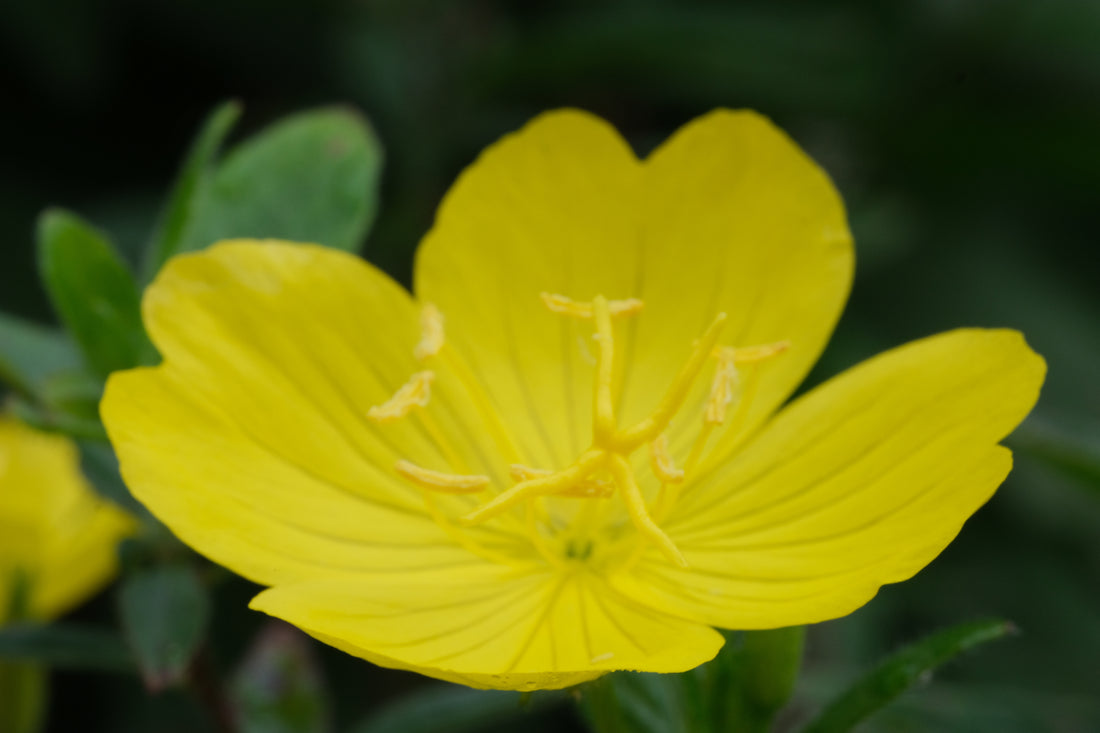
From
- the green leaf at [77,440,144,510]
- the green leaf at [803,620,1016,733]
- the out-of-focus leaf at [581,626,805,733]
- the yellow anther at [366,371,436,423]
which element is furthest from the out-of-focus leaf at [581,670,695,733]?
the green leaf at [77,440,144,510]

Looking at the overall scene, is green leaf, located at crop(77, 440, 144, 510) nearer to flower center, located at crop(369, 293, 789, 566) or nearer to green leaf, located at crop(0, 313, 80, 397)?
green leaf, located at crop(0, 313, 80, 397)

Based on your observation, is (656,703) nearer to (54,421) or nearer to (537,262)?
(537,262)

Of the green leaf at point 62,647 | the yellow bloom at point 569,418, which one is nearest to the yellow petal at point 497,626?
the yellow bloom at point 569,418

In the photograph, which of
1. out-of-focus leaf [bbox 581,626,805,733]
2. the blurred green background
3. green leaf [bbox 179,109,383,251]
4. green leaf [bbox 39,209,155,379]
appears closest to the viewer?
out-of-focus leaf [bbox 581,626,805,733]

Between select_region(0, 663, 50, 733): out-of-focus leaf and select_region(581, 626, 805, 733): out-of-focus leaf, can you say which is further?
select_region(0, 663, 50, 733): out-of-focus leaf

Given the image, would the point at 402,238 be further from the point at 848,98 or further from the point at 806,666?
the point at 806,666

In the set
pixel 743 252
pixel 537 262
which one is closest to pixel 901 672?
pixel 743 252
